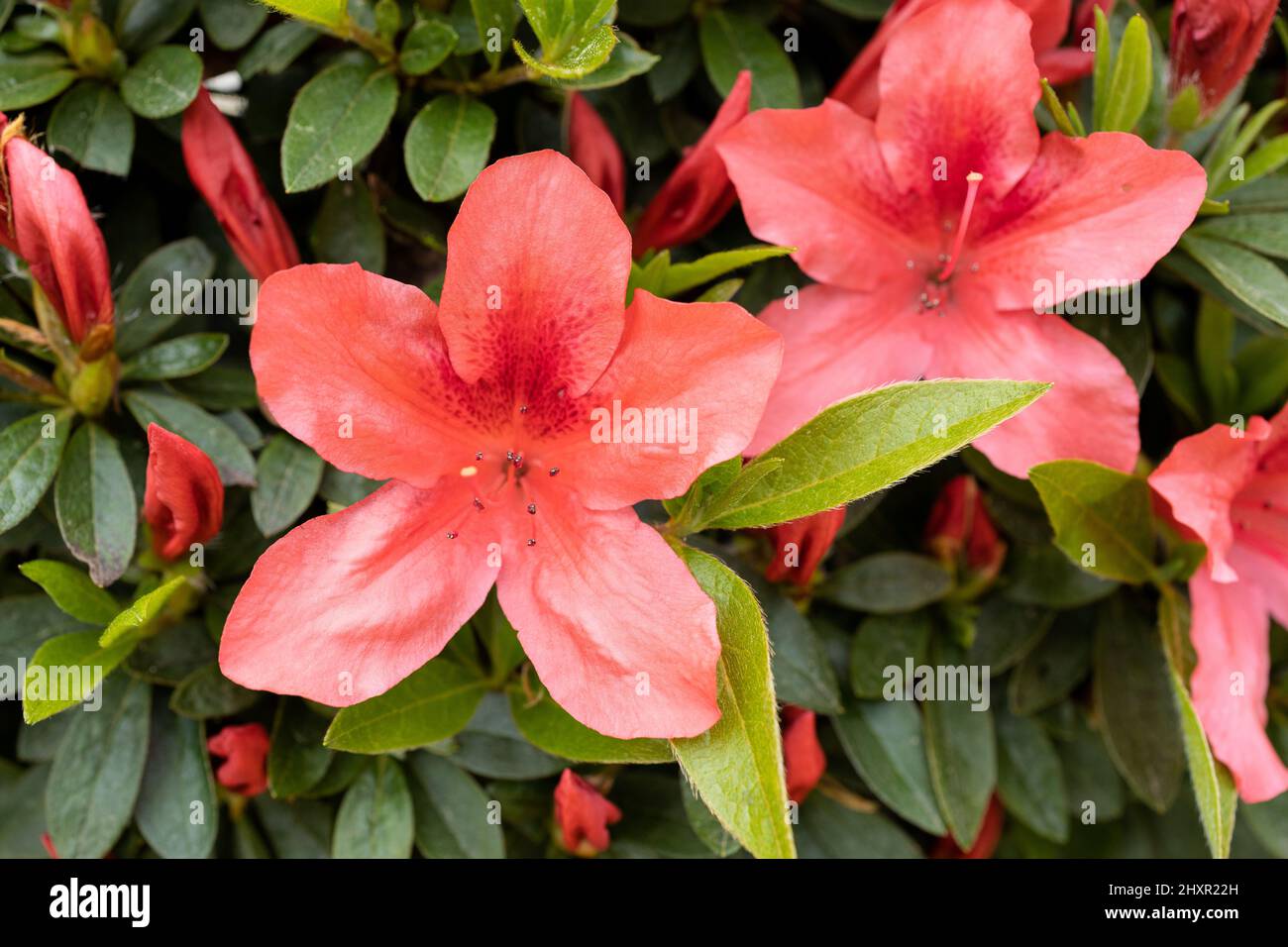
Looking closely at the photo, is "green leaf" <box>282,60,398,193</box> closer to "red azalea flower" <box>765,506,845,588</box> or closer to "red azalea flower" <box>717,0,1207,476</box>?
"red azalea flower" <box>717,0,1207,476</box>

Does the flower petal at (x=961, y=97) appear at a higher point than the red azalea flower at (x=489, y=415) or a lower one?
higher

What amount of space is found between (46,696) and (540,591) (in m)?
0.43

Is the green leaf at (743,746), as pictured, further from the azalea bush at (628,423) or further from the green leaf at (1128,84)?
the green leaf at (1128,84)

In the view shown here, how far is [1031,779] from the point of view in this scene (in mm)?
1282

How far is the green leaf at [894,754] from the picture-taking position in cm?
118

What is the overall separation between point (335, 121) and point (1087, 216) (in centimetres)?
68

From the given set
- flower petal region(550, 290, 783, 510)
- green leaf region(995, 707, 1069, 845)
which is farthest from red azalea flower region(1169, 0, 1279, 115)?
green leaf region(995, 707, 1069, 845)

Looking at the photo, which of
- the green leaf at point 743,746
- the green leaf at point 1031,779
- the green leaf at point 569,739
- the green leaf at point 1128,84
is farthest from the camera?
Answer: the green leaf at point 1031,779

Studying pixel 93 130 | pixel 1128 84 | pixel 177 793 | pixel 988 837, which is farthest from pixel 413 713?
pixel 1128 84

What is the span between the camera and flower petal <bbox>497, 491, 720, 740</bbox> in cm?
84

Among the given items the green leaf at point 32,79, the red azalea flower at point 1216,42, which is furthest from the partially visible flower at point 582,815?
the red azalea flower at point 1216,42

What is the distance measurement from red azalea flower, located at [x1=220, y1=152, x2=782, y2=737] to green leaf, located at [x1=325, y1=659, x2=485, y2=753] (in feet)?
0.43

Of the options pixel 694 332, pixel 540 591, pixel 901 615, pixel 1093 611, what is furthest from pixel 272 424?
pixel 1093 611

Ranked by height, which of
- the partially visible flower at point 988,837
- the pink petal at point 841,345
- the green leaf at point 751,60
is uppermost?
the green leaf at point 751,60
